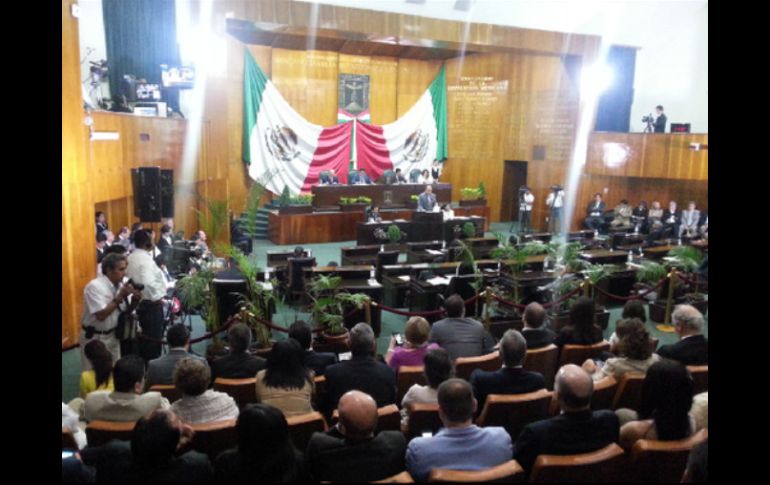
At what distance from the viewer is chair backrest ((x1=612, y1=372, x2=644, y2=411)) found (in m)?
3.35

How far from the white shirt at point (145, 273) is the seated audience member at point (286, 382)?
203 centimetres

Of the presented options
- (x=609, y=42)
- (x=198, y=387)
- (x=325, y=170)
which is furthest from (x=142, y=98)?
(x=609, y=42)

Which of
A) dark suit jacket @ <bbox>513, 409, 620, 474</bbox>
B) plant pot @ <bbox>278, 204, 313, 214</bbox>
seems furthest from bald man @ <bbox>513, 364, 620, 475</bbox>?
plant pot @ <bbox>278, 204, 313, 214</bbox>

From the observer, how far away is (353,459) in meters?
2.38

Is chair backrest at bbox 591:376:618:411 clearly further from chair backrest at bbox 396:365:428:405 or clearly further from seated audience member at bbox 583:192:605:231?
seated audience member at bbox 583:192:605:231

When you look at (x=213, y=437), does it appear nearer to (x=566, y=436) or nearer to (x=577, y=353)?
(x=566, y=436)

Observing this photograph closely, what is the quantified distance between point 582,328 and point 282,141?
37.5ft

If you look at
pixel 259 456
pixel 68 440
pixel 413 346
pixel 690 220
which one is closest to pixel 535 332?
pixel 413 346

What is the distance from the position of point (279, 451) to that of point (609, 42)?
47.1 feet

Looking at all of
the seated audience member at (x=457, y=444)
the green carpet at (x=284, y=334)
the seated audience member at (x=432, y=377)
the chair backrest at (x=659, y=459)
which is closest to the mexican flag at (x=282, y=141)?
the green carpet at (x=284, y=334)

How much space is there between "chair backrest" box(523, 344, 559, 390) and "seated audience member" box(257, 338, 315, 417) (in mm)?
1530

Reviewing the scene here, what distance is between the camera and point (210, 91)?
36.8ft

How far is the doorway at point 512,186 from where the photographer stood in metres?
16.3

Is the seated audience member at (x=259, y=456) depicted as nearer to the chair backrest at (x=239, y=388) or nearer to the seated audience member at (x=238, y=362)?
the chair backrest at (x=239, y=388)
